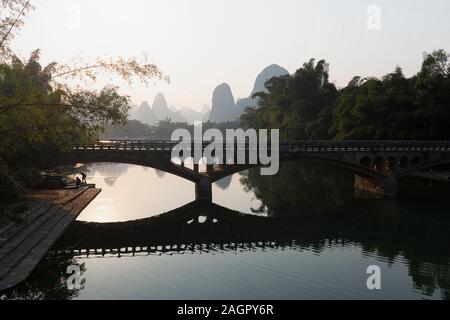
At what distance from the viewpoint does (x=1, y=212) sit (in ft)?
56.6

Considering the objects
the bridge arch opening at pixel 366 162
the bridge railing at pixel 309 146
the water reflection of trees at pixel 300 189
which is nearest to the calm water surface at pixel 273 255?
the water reflection of trees at pixel 300 189

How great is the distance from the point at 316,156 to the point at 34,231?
112ft

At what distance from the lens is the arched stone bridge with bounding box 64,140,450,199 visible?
49.2 metres

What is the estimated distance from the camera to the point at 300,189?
65.4 meters

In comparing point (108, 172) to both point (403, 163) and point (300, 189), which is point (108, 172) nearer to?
point (300, 189)

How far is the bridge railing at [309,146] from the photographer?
49.6 meters

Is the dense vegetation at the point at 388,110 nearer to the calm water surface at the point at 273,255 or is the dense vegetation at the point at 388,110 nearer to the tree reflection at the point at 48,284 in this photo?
the calm water surface at the point at 273,255

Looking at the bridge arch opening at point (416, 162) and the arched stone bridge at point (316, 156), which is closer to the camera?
the arched stone bridge at point (316, 156)

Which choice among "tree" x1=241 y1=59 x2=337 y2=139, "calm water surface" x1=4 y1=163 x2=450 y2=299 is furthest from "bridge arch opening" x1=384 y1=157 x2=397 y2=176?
"tree" x1=241 y1=59 x2=337 y2=139

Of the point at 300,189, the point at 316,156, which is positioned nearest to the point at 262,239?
the point at 316,156

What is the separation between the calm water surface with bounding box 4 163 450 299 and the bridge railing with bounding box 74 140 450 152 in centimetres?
646

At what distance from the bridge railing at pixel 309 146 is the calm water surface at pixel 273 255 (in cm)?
646

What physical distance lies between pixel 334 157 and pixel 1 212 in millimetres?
43575
